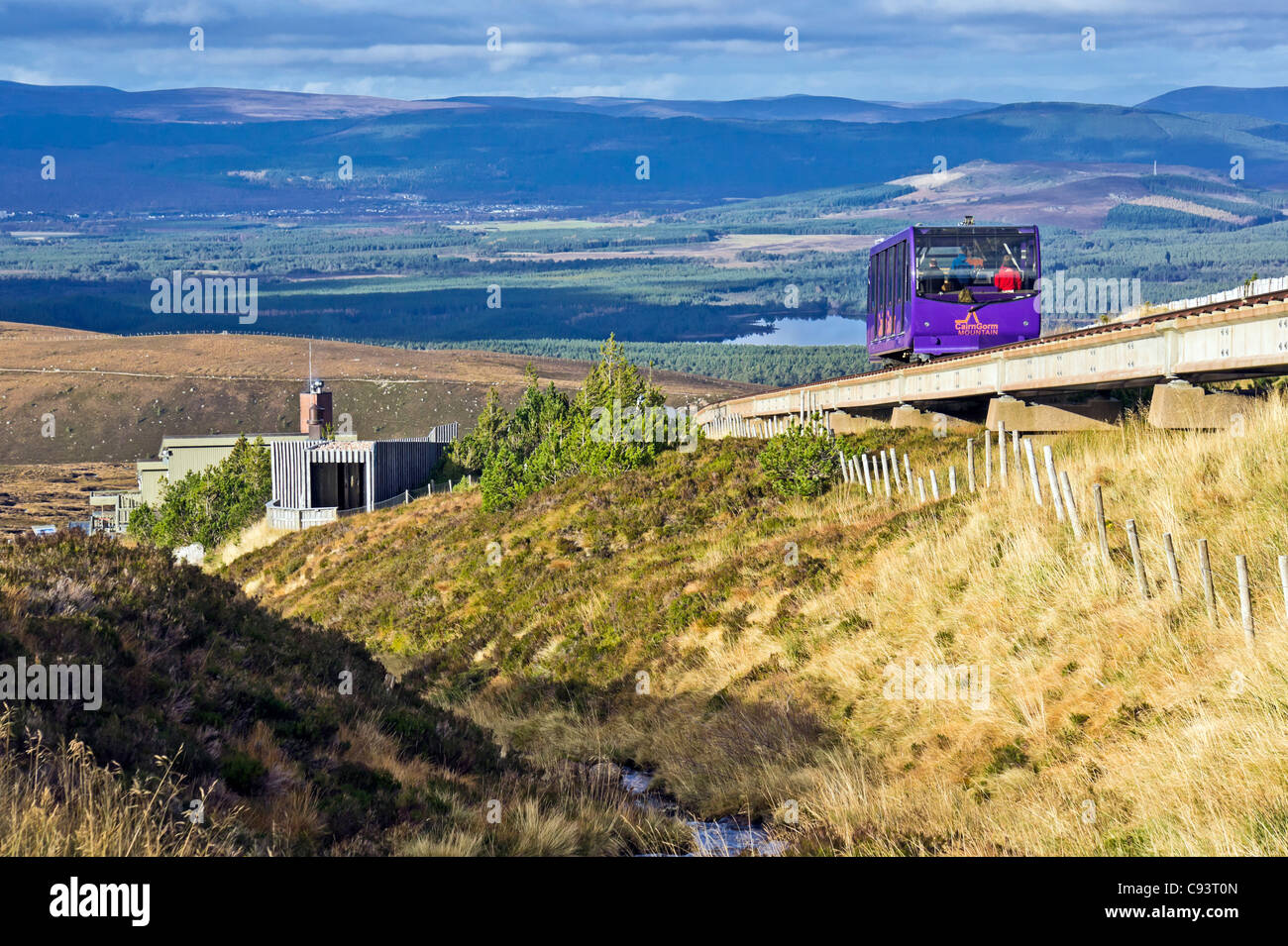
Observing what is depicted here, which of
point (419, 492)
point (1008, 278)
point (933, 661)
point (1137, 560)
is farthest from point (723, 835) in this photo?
point (419, 492)

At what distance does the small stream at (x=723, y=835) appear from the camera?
1063 cm

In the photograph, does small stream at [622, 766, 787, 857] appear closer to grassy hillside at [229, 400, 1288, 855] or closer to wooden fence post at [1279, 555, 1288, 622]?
grassy hillside at [229, 400, 1288, 855]

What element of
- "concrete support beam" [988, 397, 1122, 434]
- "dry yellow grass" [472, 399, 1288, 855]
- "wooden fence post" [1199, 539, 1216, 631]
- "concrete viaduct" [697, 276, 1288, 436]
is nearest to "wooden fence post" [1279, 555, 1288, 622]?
"dry yellow grass" [472, 399, 1288, 855]

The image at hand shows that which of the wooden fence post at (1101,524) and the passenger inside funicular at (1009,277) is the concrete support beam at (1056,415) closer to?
the passenger inside funicular at (1009,277)

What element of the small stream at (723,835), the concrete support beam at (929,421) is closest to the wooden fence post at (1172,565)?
the small stream at (723,835)

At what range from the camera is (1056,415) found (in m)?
23.8

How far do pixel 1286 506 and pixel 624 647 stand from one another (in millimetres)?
10705

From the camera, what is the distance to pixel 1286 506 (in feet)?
44.2

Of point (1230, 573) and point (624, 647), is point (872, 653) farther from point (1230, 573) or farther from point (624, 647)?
point (624, 647)

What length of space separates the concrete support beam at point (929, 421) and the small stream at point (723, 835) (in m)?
17.2

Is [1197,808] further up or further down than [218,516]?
further up

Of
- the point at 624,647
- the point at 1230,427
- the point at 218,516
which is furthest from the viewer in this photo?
the point at 218,516
